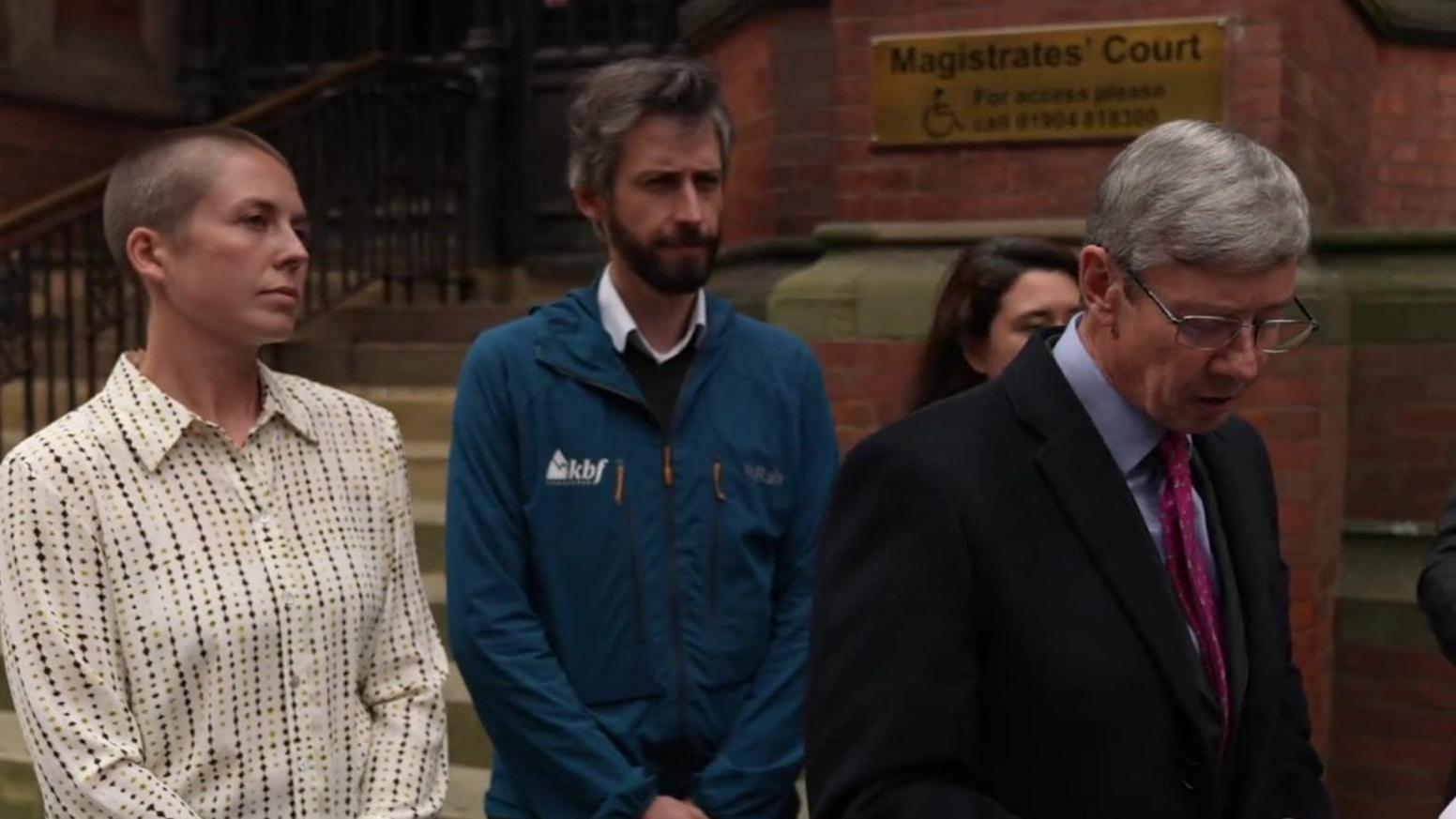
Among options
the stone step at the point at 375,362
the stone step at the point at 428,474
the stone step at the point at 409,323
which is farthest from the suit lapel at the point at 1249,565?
the stone step at the point at 409,323

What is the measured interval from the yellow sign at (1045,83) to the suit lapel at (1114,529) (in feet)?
10.8

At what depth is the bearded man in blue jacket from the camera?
2838 mm

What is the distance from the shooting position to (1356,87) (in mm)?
5797

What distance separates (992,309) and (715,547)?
74 centimetres

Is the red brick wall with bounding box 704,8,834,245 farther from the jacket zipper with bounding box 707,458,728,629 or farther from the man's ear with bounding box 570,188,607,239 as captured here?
the jacket zipper with bounding box 707,458,728,629

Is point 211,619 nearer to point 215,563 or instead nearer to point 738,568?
point 215,563

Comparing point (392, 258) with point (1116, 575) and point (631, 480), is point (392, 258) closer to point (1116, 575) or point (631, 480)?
point (631, 480)

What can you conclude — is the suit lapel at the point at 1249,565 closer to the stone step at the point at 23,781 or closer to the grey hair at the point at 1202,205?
the grey hair at the point at 1202,205

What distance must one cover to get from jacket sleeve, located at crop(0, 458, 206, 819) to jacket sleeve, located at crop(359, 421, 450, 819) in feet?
1.08

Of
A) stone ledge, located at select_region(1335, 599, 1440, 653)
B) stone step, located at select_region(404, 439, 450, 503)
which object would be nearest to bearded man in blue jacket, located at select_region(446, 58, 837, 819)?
stone ledge, located at select_region(1335, 599, 1440, 653)

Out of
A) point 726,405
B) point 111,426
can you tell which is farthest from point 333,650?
point 726,405

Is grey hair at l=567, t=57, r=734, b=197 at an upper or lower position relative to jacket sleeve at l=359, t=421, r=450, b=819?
upper

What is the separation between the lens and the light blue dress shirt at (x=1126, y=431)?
1.97 meters

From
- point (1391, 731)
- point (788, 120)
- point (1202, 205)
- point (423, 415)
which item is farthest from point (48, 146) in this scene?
point (1202, 205)
